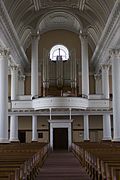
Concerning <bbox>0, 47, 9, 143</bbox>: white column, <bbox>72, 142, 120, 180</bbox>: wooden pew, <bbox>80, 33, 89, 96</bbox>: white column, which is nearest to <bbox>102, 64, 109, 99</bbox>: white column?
<bbox>80, 33, 89, 96</bbox>: white column

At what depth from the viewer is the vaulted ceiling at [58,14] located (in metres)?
27.7

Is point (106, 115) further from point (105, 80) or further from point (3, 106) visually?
point (3, 106)

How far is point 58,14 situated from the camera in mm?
32312

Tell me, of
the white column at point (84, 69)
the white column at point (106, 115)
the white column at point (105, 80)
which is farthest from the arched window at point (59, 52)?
the white column at point (106, 115)

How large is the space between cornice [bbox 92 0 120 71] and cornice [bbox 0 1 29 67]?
6563 millimetres

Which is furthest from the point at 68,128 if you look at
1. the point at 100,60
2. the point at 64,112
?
the point at 100,60

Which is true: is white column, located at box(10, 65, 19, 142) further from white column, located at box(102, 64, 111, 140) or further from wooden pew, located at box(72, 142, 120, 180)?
wooden pew, located at box(72, 142, 120, 180)

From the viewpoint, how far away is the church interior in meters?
23.9

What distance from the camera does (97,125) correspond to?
35.4 m

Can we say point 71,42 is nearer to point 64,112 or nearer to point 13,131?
point 64,112

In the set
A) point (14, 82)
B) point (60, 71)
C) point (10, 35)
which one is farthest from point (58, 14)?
point (10, 35)

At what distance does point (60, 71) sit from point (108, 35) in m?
10.2

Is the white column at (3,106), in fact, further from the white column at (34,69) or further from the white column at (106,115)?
the white column at (106,115)

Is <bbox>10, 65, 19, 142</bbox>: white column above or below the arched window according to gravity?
below
